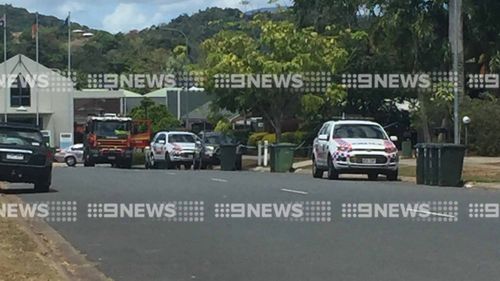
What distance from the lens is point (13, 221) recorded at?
51.3 feet

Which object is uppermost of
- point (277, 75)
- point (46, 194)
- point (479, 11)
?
point (479, 11)

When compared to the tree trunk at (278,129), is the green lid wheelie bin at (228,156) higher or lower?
lower

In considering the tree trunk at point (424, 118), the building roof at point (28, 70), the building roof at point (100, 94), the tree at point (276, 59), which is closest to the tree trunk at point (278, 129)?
the tree at point (276, 59)

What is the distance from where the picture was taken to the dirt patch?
1002 cm

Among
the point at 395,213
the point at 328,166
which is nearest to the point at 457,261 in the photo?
the point at 395,213

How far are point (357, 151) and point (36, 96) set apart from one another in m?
51.4

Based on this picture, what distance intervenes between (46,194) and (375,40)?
27.9 meters

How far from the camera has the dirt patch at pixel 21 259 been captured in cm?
1002

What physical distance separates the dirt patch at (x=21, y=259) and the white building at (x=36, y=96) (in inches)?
2364

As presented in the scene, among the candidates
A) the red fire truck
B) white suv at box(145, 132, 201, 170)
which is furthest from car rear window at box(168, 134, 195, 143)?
the red fire truck

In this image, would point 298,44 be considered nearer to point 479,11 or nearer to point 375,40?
point 375,40
